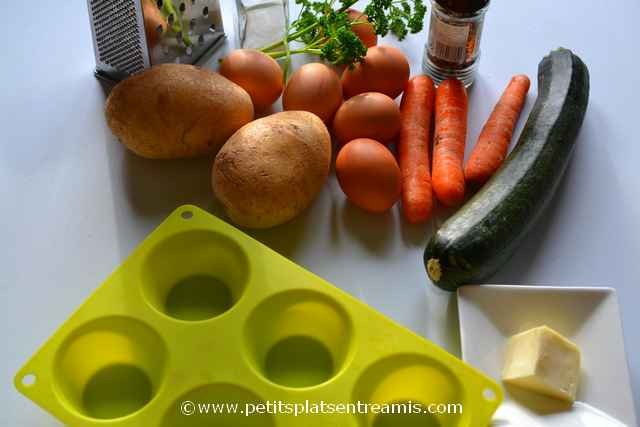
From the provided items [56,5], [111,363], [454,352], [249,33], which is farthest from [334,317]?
[56,5]

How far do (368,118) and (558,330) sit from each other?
383mm

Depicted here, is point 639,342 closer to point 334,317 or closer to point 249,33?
point 334,317

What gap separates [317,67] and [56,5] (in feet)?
1.89

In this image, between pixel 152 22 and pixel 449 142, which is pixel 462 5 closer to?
pixel 449 142

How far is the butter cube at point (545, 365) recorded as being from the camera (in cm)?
77

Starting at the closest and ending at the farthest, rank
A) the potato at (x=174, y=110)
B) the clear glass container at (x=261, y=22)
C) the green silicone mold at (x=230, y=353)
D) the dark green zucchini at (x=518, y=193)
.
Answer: the green silicone mold at (x=230, y=353) < the dark green zucchini at (x=518, y=193) < the potato at (x=174, y=110) < the clear glass container at (x=261, y=22)

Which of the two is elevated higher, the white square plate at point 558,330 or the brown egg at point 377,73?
the brown egg at point 377,73

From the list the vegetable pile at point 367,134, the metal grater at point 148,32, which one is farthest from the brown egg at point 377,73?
the metal grater at point 148,32

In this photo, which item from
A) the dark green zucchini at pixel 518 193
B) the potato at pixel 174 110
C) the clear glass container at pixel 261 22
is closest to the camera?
the dark green zucchini at pixel 518 193

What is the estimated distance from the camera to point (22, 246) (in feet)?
3.14

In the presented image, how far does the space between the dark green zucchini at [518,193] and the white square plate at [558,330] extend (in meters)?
0.04

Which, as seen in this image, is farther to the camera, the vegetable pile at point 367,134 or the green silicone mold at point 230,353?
the vegetable pile at point 367,134

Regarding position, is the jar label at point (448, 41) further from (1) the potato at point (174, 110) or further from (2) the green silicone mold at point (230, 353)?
(2) the green silicone mold at point (230, 353)

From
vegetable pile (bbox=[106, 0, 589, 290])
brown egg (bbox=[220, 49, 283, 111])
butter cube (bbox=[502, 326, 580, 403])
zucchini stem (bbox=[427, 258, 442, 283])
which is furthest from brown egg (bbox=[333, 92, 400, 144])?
butter cube (bbox=[502, 326, 580, 403])
